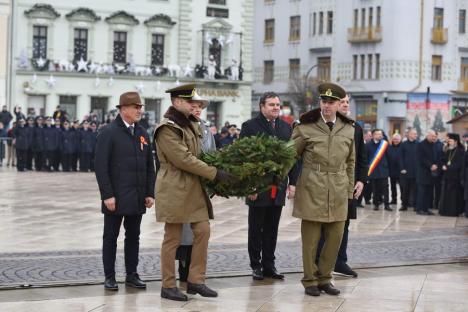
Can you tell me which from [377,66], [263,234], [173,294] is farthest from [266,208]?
[377,66]

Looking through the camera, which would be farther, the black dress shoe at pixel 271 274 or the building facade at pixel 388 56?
the building facade at pixel 388 56

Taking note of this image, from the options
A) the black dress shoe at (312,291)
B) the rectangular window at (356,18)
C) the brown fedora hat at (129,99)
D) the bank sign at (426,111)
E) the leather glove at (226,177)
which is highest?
the rectangular window at (356,18)

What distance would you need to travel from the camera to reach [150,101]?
2359 inches

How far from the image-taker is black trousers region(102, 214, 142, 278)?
1088cm

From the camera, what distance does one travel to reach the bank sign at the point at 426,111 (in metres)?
65.8

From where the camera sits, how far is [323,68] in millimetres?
70875

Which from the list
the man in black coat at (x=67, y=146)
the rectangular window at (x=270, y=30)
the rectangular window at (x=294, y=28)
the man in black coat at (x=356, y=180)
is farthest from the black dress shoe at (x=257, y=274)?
the rectangular window at (x=270, y=30)

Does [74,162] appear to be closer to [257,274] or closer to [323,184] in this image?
[257,274]

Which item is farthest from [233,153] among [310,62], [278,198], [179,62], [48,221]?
[310,62]

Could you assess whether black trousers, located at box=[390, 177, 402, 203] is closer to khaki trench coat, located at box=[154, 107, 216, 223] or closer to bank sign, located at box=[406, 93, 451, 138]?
khaki trench coat, located at box=[154, 107, 216, 223]

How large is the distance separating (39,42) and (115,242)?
4769cm

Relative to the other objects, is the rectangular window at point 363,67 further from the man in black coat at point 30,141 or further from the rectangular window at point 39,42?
the man in black coat at point 30,141

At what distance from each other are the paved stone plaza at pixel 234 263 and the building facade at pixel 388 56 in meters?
43.8

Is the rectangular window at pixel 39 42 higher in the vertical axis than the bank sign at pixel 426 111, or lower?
higher
